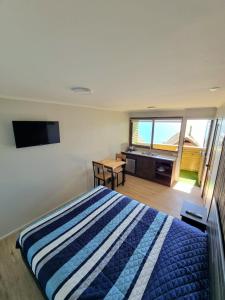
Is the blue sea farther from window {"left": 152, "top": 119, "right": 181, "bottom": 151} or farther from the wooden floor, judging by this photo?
the wooden floor

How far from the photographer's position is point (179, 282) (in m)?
1.13

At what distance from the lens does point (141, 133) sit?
498 centimetres

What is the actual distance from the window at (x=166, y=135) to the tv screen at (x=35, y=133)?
3246mm

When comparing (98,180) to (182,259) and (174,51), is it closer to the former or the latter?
(182,259)

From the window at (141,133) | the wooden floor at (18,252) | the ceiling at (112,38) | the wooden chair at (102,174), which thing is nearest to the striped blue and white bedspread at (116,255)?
the wooden floor at (18,252)

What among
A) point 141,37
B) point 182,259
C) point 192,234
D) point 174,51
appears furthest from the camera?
point 192,234

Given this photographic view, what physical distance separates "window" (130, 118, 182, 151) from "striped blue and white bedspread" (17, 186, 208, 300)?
3.03 m

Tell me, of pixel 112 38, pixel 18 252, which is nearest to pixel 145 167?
pixel 18 252

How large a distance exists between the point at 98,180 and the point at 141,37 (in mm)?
3413

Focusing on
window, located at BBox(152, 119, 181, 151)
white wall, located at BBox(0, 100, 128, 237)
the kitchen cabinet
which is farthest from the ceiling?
window, located at BBox(152, 119, 181, 151)

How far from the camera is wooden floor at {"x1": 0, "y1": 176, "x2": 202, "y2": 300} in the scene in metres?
1.54

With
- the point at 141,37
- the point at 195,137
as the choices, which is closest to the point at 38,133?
the point at 141,37

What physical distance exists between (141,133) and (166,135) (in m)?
0.89

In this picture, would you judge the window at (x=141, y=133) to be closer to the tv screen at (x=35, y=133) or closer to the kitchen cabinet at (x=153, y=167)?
the kitchen cabinet at (x=153, y=167)
